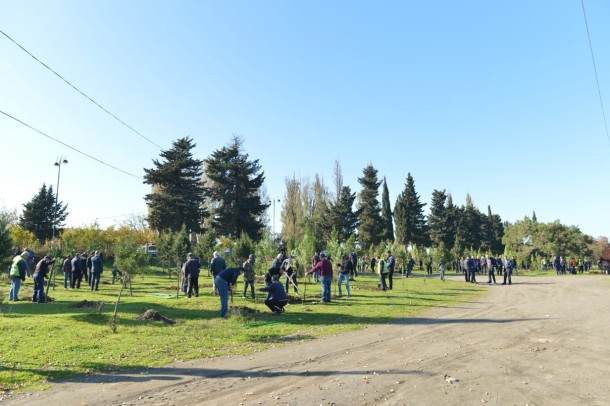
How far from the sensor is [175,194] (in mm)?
45969

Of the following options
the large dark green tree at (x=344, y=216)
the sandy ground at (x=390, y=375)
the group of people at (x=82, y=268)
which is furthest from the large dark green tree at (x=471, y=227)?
the sandy ground at (x=390, y=375)

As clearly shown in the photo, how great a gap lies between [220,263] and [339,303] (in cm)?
493

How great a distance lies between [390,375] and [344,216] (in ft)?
172

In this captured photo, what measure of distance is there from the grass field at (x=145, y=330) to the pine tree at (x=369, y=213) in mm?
44515

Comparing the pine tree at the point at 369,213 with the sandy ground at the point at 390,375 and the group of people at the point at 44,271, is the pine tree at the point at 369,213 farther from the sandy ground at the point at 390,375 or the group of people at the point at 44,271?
the sandy ground at the point at 390,375

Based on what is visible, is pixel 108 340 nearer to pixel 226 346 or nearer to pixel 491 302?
pixel 226 346

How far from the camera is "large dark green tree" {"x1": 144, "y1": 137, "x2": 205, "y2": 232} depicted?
45.2 m

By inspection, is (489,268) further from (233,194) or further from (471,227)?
(471,227)

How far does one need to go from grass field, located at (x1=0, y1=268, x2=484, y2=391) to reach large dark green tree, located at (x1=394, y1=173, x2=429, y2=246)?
4908 centimetres

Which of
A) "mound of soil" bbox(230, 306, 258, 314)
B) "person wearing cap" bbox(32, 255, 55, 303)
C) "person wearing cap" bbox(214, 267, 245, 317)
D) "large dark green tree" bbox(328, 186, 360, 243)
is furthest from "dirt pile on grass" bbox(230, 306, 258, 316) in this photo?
"large dark green tree" bbox(328, 186, 360, 243)

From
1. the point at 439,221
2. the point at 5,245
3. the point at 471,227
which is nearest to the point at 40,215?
the point at 5,245

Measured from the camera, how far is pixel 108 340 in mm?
9461

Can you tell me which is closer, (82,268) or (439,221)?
(82,268)

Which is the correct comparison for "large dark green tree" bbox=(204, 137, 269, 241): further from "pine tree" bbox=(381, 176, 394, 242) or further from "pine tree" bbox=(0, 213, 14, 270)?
"pine tree" bbox=(0, 213, 14, 270)
